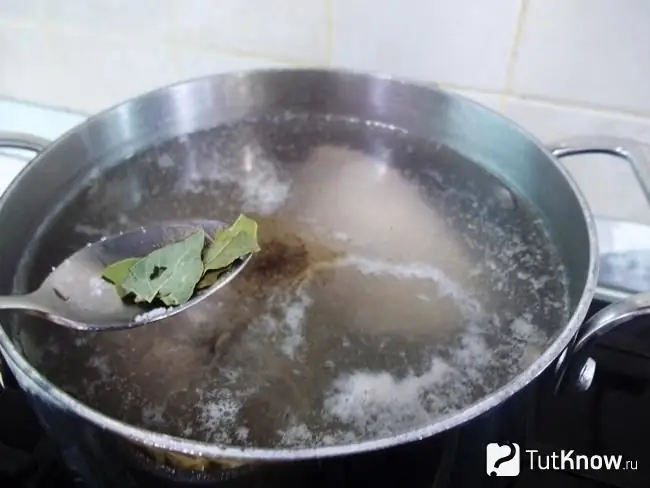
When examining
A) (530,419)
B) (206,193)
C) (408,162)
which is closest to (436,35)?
(408,162)

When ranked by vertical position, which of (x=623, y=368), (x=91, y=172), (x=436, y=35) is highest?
(x=436, y=35)

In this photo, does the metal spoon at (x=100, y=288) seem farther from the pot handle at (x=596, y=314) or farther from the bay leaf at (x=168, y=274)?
the pot handle at (x=596, y=314)

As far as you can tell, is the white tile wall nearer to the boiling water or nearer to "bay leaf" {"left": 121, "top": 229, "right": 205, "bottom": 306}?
the boiling water

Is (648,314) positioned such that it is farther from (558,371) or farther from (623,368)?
(623,368)

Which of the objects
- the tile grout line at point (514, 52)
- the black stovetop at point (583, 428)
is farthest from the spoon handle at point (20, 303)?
the tile grout line at point (514, 52)

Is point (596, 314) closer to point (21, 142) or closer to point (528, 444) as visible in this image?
point (528, 444)

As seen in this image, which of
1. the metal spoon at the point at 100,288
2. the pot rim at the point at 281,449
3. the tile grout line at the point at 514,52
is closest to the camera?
the pot rim at the point at 281,449

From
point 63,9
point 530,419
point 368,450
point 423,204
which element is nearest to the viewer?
point 368,450
